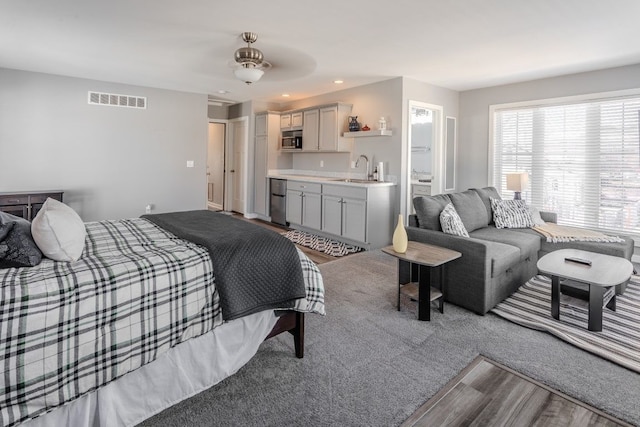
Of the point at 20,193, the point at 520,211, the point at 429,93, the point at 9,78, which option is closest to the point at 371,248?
the point at 520,211

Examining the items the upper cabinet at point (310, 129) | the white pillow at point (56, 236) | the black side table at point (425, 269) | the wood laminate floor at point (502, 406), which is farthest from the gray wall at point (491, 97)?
the white pillow at point (56, 236)

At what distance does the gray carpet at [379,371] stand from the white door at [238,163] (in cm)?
518

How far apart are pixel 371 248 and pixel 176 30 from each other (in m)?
3.44

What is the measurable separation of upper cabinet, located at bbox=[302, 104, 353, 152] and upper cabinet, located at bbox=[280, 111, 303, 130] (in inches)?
8.5

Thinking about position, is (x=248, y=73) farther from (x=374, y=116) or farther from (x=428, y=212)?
(x=374, y=116)

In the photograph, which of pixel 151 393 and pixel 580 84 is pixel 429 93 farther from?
pixel 151 393

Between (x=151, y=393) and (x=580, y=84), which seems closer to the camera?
(x=151, y=393)

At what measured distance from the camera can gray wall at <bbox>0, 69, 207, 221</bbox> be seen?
191 inches

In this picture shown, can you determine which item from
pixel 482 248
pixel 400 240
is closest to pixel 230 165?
pixel 400 240

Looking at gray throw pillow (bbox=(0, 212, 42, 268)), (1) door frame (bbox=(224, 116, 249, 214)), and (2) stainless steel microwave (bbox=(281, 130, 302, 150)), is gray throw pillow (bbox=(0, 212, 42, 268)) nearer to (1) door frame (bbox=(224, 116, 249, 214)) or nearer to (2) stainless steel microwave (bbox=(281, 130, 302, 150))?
(2) stainless steel microwave (bbox=(281, 130, 302, 150))

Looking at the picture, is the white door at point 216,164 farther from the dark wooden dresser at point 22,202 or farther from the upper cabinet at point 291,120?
the dark wooden dresser at point 22,202

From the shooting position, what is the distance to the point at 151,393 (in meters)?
1.66

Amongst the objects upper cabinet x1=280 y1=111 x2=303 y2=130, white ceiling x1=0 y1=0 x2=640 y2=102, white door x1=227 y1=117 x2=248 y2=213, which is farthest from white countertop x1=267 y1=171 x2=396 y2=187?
white ceiling x1=0 y1=0 x2=640 y2=102

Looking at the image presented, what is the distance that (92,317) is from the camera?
1421 mm
